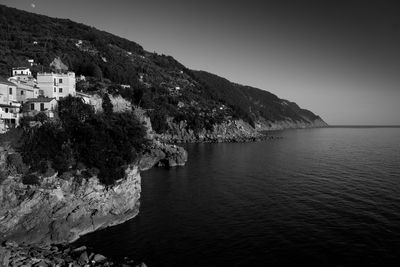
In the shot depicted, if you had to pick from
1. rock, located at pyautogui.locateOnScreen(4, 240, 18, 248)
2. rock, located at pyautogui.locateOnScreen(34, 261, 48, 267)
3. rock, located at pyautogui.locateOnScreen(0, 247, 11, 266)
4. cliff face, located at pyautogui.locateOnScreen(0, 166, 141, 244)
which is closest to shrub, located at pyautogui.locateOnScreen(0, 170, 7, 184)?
cliff face, located at pyautogui.locateOnScreen(0, 166, 141, 244)

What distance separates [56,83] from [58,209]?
35545 millimetres

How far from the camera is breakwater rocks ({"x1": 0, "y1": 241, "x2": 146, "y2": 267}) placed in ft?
94.5

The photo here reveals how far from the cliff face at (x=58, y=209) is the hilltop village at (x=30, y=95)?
12.9 m

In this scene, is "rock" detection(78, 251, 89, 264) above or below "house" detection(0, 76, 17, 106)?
below

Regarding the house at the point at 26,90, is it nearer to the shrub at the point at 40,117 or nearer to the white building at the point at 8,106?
the white building at the point at 8,106

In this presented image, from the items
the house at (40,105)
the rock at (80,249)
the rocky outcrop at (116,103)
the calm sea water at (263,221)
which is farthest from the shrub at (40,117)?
the rocky outcrop at (116,103)

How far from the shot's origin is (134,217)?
149 feet

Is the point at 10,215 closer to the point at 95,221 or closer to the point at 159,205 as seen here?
the point at 95,221

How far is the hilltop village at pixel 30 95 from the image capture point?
50.1m

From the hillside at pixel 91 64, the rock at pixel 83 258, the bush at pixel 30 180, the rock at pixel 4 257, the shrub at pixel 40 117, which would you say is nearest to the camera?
the rock at pixel 4 257

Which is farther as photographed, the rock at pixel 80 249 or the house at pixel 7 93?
the house at pixel 7 93

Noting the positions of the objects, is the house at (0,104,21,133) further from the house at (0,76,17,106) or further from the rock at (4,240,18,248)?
the rock at (4,240,18,248)

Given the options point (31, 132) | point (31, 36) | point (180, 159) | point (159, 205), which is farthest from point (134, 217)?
point (31, 36)

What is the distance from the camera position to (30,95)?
5881cm
